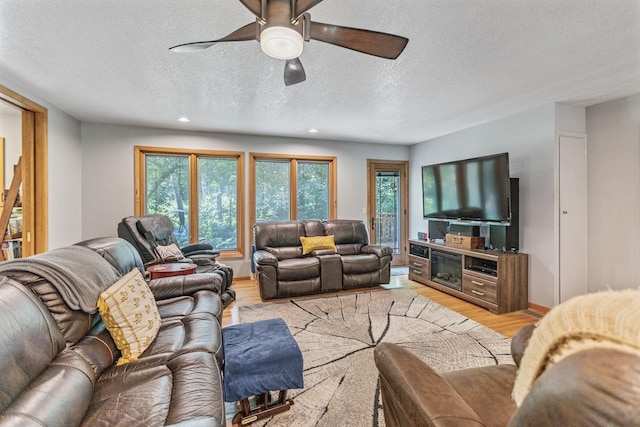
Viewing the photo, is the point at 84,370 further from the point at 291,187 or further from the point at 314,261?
the point at 291,187

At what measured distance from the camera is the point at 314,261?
4.14m

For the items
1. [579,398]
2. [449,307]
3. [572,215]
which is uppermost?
[572,215]

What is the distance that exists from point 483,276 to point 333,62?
3.03m

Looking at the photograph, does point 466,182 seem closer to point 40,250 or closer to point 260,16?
point 260,16

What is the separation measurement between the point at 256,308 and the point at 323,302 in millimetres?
851

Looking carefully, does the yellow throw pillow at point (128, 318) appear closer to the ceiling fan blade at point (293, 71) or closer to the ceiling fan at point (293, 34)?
the ceiling fan at point (293, 34)

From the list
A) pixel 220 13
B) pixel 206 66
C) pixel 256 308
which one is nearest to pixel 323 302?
pixel 256 308

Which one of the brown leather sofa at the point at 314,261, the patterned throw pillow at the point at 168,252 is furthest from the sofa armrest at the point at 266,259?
the patterned throw pillow at the point at 168,252

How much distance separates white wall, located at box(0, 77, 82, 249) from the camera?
3426 millimetres

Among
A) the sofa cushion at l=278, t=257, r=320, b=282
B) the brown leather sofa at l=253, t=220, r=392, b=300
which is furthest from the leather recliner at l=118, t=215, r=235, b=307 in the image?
the sofa cushion at l=278, t=257, r=320, b=282

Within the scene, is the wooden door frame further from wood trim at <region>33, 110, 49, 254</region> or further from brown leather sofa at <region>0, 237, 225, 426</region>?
brown leather sofa at <region>0, 237, 225, 426</region>

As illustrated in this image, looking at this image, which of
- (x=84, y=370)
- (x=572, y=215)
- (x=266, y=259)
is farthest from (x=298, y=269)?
(x=572, y=215)

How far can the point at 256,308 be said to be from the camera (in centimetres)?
359

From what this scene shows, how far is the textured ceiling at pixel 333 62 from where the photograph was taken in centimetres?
175
